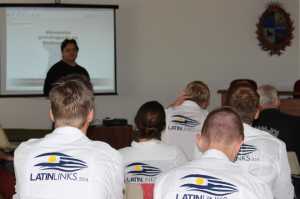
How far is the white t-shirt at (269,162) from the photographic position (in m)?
2.78

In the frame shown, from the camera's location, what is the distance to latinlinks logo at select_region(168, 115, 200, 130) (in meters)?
4.40

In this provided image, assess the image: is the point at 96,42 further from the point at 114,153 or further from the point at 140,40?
the point at 114,153

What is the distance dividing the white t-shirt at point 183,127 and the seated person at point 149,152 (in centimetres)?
103

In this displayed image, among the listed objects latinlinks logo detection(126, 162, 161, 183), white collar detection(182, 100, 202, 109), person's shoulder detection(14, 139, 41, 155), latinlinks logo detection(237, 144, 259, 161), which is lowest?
latinlinks logo detection(126, 162, 161, 183)

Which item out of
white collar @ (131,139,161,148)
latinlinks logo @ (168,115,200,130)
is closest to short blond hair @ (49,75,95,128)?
white collar @ (131,139,161,148)

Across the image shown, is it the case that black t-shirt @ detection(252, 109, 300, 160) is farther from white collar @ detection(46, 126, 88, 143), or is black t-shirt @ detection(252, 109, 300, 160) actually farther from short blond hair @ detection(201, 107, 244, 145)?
white collar @ detection(46, 126, 88, 143)

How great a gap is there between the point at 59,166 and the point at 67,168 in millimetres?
31

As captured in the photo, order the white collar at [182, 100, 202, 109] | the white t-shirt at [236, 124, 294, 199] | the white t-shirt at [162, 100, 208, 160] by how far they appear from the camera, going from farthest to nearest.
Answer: the white collar at [182, 100, 202, 109] < the white t-shirt at [162, 100, 208, 160] < the white t-shirt at [236, 124, 294, 199]

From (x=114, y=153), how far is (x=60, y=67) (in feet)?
14.0

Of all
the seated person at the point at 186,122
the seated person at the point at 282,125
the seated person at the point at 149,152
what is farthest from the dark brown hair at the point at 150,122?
the seated person at the point at 186,122

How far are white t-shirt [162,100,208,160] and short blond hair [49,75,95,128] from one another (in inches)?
89.2

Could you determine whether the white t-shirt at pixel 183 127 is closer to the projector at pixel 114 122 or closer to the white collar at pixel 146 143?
the white collar at pixel 146 143

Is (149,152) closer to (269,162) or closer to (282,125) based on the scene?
(269,162)

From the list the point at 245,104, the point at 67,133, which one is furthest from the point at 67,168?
the point at 245,104
